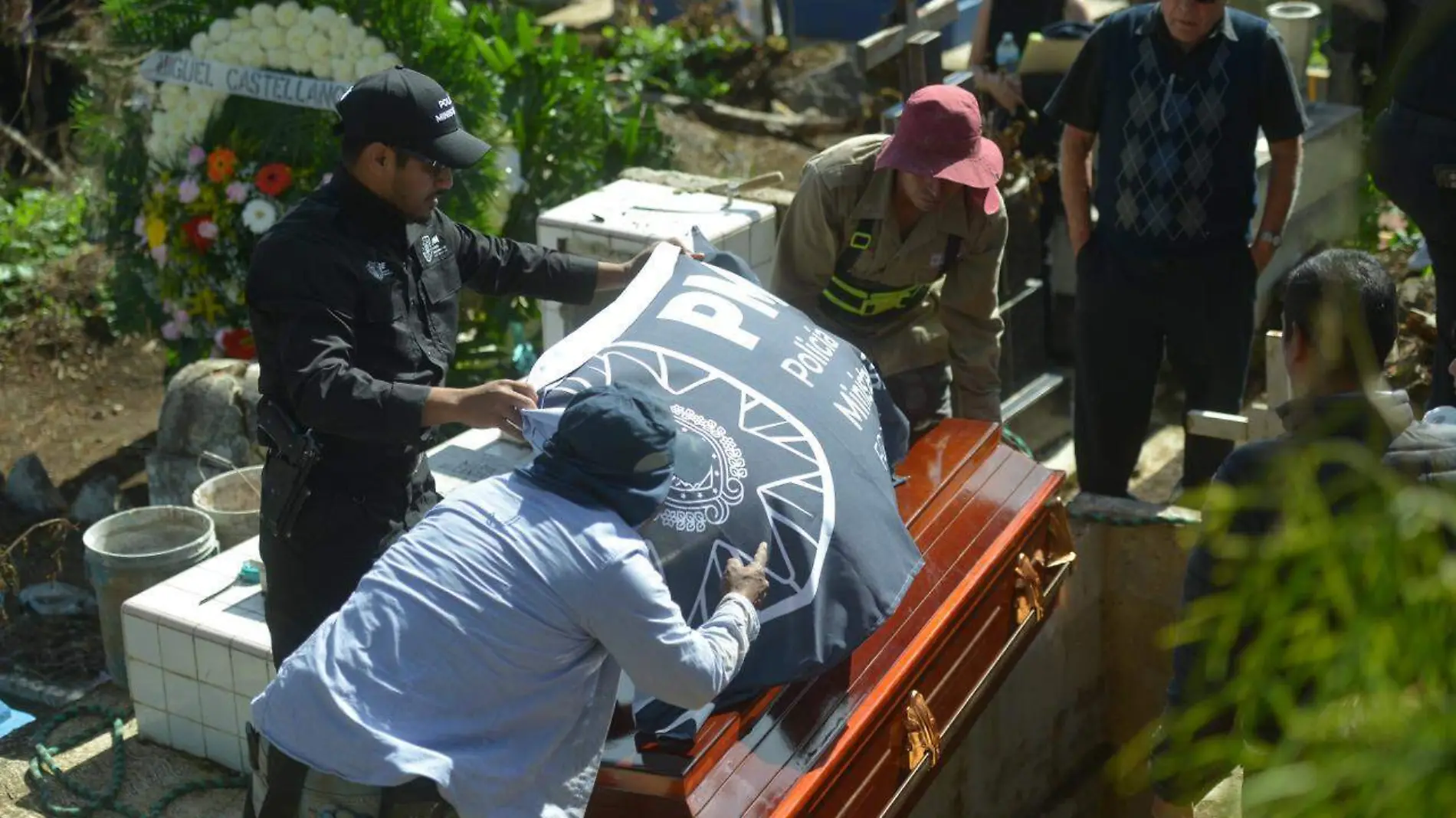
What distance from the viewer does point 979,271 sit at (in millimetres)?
4340

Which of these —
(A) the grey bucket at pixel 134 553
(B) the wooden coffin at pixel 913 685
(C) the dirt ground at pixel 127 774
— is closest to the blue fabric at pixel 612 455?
(B) the wooden coffin at pixel 913 685

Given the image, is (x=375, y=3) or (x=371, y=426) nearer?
(x=371, y=426)

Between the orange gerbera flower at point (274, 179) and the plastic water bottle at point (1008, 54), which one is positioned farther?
the plastic water bottle at point (1008, 54)

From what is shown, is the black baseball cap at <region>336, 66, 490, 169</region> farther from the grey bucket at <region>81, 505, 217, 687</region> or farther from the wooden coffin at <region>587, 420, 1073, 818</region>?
the grey bucket at <region>81, 505, 217, 687</region>

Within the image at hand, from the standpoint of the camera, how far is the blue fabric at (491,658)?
274 centimetres

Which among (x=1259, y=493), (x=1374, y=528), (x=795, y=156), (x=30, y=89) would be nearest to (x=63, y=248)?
(x=30, y=89)

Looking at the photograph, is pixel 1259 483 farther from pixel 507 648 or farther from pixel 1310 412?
pixel 507 648

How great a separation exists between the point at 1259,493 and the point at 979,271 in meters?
1.68

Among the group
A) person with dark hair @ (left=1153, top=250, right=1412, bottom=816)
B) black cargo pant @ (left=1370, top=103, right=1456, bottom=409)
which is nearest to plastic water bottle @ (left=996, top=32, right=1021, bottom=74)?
black cargo pant @ (left=1370, top=103, right=1456, bottom=409)

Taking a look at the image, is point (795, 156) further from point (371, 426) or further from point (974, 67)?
point (371, 426)

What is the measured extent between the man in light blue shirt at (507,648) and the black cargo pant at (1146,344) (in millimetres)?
2523

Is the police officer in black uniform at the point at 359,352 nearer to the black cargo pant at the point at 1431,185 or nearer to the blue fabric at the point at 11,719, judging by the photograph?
the blue fabric at the point at 11,719

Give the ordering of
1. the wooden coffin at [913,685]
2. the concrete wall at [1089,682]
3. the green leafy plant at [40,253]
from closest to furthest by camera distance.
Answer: the wooden coffin at [913,685]
the concrete wall at [1089,682]
the green leafy plant at [40,253]

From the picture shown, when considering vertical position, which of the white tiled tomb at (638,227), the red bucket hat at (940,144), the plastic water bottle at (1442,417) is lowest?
the white tiled tomb at (638,227)
